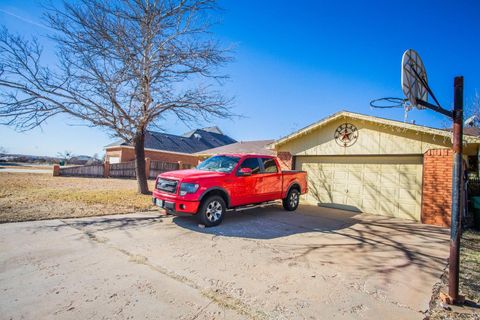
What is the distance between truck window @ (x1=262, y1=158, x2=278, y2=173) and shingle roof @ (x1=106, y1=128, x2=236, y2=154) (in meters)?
20.5

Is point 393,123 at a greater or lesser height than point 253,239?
greater

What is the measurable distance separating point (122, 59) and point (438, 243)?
38.9 ft

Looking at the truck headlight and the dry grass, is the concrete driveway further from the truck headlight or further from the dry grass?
the truck headlight

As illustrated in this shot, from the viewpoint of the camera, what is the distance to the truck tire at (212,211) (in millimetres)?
6641

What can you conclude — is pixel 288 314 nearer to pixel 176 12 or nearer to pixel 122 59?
pixel 122 59

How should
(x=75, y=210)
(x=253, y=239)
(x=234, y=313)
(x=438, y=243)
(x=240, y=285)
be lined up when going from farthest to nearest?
1. (x=75, y=210)
2. (x=438, y=243)
3. (x=253, y=239)
4. (x=240, y=285)
5. (x=234, y=313)

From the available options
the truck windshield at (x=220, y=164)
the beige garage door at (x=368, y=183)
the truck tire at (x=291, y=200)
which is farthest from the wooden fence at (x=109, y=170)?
the truck tire at (x=291, y=200)

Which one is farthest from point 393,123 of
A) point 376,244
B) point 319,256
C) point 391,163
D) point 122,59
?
point 122,59

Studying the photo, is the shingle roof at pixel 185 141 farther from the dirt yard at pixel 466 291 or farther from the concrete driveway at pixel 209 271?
the dirt yard at pixel 466 291

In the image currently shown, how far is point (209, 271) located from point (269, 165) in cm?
520

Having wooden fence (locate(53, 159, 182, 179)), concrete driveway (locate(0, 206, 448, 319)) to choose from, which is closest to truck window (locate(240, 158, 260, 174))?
concrete driveway (locate(0, 206, 448, 319))

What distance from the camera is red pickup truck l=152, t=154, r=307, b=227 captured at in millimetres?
6531

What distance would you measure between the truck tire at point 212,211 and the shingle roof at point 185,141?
21.6 meters

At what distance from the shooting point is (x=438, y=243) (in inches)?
256
